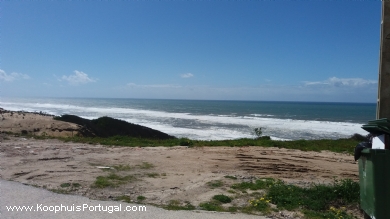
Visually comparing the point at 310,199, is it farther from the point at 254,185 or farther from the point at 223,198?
the point at 223,198

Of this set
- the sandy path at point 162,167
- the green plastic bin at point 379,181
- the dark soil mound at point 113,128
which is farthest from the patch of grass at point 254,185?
the dark soil mound at point 113,128

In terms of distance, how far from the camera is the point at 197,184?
26.3 ft

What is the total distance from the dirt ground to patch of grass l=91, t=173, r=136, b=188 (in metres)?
0.10

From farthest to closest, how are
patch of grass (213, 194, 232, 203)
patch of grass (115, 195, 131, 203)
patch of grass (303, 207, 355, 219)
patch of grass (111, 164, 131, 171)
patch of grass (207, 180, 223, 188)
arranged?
patch of grass (111, 164, 131, 171) → patch of grass (207, 180, 223, 188) → patch of grass (213, 194, 232, 203) → patch of grass (115, 195, 131, 203) → patch of grass (303, 207, 355, 219)

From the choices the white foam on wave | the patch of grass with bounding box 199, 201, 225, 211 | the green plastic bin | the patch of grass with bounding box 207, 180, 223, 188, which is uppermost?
the green plastic bin

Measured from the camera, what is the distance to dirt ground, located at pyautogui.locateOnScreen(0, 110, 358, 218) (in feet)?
24.3

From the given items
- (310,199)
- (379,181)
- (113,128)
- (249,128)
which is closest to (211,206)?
(310,199)

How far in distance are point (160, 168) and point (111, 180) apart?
2.00 metres

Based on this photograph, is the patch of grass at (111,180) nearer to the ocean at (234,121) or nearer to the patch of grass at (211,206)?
the patch of grass at (211,206)

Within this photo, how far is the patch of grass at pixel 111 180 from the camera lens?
25.2ft

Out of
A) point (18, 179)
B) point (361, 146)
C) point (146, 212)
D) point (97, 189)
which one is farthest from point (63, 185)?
point (361, 146)

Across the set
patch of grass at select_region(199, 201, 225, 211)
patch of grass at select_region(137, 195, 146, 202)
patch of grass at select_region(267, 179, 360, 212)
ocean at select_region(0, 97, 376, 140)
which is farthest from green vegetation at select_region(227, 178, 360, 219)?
ocean at select_region(0, 97, 376, 140)

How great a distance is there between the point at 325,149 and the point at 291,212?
982 cm

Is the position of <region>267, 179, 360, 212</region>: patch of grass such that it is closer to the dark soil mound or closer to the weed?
the weed
